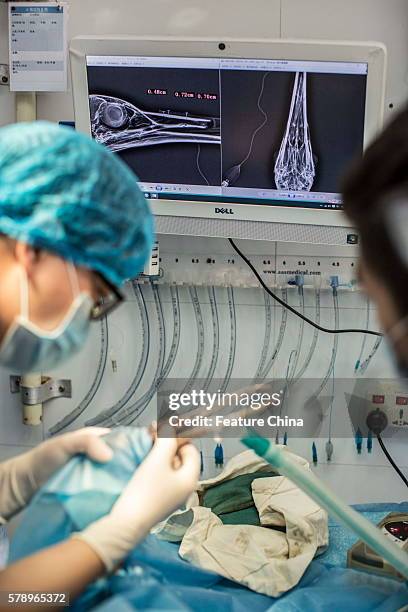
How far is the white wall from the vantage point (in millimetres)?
2244

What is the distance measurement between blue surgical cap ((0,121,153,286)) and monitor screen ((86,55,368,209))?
3.70ft

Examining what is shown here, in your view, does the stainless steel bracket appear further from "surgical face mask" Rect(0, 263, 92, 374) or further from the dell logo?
"surgical face mask" Rect(0, 263, 92, 374)

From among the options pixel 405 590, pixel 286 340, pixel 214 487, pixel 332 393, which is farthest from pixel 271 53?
pixel 405 590

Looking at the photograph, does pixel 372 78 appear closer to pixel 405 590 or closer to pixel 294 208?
pixel 294 208

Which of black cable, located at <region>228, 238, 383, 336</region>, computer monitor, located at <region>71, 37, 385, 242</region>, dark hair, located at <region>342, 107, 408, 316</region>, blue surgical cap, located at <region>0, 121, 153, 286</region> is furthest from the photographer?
black cable, located at <region>228, 238, 383, 336</region>

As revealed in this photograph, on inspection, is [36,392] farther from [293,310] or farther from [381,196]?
[381,196]

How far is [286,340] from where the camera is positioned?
2453 millimetres

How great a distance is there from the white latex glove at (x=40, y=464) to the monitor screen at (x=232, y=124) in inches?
44.1

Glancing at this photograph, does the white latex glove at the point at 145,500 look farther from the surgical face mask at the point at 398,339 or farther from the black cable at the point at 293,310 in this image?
the black cable at the point at 293,310

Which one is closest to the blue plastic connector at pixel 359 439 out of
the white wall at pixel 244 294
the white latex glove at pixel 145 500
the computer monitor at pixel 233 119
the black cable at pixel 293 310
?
the white wall at pixel 244 294

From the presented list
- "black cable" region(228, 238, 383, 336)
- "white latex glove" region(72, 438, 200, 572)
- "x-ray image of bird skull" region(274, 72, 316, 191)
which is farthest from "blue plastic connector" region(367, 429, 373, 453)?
"white latex glove" region(72, 438, 200, 572)

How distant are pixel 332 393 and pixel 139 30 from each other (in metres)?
1.37

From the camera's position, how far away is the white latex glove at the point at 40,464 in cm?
118

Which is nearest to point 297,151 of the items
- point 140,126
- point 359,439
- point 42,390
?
point 140,126
